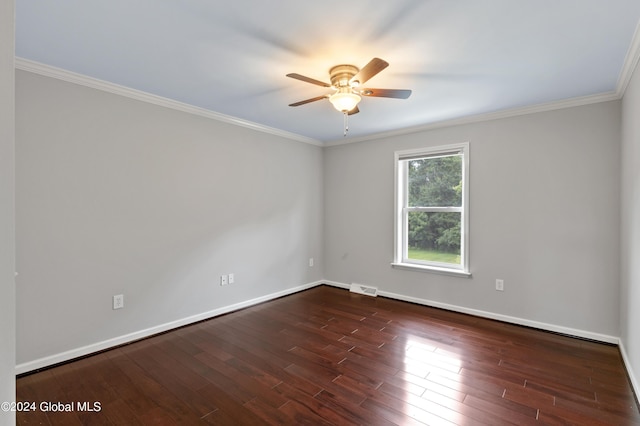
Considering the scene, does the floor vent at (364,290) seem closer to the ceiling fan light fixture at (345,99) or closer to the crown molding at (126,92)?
the crown molding at (126,92)

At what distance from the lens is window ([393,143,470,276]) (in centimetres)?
386

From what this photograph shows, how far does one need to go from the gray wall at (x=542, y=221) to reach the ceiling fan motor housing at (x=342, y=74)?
2034mm

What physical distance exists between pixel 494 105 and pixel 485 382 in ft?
8.67

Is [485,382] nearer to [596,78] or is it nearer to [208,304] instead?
[596,78]

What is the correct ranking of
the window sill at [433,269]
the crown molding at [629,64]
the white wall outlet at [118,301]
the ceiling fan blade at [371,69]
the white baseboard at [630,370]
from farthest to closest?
the window sill at [433,269]
the white wall outlet at [118,301]
the white baseboard at [630,370]
the crown molding at [629,64]
the ceiling fan blade at [371,69]

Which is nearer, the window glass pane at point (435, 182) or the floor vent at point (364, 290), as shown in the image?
the window glass pane at point (435, 182)

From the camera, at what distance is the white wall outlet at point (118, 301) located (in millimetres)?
2825

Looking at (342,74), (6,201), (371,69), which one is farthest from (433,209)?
(6,201)

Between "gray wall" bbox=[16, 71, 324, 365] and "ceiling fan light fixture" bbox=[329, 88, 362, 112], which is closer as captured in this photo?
"ceiling fan light fixture" bbox=[329, 88, 362, 112]

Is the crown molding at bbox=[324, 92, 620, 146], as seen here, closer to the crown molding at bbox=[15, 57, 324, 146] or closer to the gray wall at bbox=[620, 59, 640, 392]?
the gray wall at bbox=[620, 59, 640, 392]

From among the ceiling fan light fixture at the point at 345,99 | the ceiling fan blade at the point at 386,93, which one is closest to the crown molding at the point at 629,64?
the ceiling fan blade at the point at 386,93

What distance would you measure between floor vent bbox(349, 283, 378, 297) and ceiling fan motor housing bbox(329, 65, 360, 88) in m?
3.06

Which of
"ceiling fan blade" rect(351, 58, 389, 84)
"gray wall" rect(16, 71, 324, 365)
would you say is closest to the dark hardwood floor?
"gray wall" rect(16, 71, 324, 365)

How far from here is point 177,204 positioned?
3279mm
